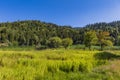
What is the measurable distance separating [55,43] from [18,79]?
10259 centimetres

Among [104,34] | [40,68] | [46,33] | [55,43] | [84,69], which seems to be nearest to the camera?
[40,68]

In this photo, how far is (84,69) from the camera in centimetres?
2031

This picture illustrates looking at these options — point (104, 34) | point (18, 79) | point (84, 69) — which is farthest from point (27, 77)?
point (104, 34)

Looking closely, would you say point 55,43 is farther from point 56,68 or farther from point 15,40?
point 56,68

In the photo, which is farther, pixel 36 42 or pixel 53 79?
pixel 36 42

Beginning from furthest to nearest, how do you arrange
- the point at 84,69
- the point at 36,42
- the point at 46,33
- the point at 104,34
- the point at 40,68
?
the point at 46,33 → the point at 36,42 → the point at 104,34 → the point at 84,69 → the point at 40,68

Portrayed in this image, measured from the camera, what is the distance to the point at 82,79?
16.4 meters

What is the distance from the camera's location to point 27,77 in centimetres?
1519

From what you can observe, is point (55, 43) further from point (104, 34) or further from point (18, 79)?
point (18, 79)

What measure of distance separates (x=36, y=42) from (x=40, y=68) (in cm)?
13393

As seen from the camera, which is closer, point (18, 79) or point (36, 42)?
point (18, 79)

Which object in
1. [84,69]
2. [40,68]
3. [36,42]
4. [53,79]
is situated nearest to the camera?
[53,79]

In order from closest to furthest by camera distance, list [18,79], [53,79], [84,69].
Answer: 1. [18,79]
2. [53,79]
3. [84,69]

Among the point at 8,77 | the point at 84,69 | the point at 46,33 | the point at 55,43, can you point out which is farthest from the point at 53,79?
the point at 46,33
